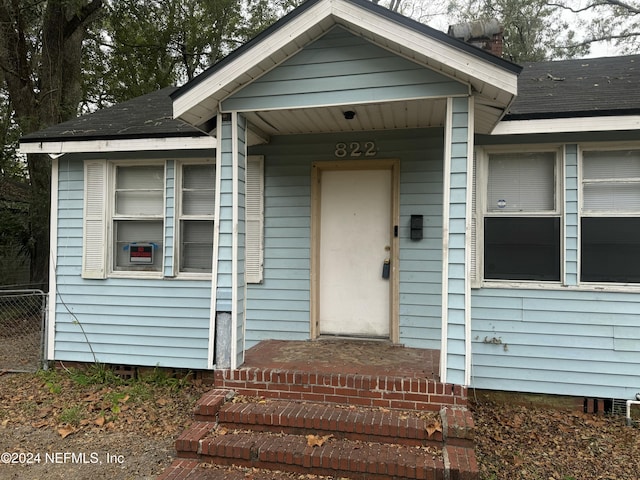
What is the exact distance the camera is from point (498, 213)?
4320 mm

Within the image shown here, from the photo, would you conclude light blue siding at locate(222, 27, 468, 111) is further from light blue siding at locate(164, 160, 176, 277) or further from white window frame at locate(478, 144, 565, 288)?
light blue siding at locate(164, 160, 176, 277)

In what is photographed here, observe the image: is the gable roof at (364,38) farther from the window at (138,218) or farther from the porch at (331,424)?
the porch at (331,424)

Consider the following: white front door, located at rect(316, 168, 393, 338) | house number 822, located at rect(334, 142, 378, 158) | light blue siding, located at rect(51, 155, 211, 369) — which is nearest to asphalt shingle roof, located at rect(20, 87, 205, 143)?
light blue siding, located at rect(51, 155, 211, 369)

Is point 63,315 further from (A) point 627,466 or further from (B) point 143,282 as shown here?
(A) point 627,466

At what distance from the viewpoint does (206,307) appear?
16.1 ft

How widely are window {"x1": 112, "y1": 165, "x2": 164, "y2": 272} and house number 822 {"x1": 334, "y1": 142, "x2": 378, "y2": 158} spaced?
2232mm

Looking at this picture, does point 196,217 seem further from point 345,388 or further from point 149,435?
point 345,388

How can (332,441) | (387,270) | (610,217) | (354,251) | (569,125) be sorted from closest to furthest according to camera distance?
1. (332,441)
2. (569,125)
3. (610,217)
4. (387,270)
5. (354,251)

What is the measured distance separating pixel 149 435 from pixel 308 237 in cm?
253

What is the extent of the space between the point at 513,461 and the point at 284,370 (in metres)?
1.99

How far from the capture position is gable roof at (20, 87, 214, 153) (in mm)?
4727

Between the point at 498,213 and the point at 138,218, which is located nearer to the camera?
the point at 498,213

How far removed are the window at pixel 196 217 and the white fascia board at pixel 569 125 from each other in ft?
10.7

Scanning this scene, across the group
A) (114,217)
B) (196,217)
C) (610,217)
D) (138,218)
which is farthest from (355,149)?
(114,217)
